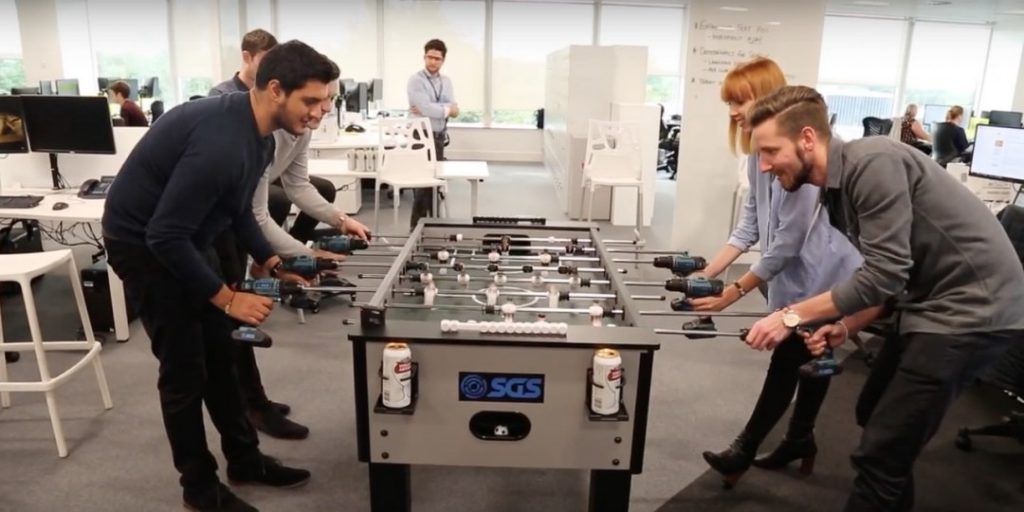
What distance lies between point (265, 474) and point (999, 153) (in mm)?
4213

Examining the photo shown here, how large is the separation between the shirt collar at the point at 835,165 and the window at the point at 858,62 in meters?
10.4

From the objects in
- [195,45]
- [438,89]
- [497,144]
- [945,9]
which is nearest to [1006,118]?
[945,9]

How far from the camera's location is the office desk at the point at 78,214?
132 inches

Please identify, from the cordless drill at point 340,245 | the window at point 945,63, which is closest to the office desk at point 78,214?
the cordless drill at point 340,245

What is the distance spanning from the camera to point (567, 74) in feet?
21.2

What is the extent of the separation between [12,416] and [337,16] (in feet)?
27.8

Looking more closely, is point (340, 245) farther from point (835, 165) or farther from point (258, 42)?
point (835, 165)

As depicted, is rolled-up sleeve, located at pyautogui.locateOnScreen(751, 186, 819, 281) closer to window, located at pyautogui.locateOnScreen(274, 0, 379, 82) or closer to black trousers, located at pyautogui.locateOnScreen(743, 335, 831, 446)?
black trousers, located at pyautogui.locateOnScreen(743, 335, 831, 446)

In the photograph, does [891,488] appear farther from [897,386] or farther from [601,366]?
[601,366]

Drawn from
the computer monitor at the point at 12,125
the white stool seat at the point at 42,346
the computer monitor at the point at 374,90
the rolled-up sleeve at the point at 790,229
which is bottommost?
the white stool seat at the point at 42,346

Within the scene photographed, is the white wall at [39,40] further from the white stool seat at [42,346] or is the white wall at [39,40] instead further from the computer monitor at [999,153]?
the computer monitor at [999,153]

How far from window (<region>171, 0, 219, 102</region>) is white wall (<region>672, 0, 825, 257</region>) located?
5992mm

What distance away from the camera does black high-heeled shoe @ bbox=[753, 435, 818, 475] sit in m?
2.50

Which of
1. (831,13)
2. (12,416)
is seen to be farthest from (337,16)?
(12,416)
